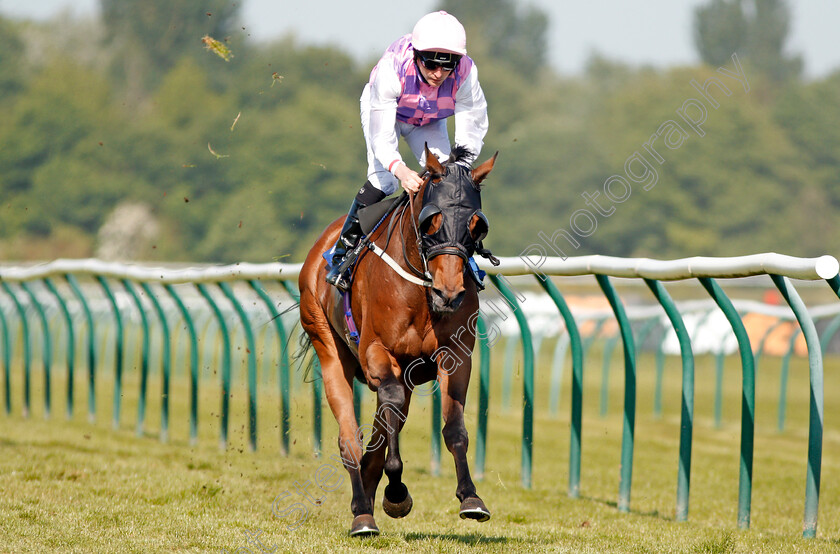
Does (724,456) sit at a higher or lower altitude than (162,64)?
lower

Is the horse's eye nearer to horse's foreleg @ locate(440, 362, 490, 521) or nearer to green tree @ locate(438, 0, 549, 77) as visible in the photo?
horse's foreleg @ locate(440, 362, 490, 521)

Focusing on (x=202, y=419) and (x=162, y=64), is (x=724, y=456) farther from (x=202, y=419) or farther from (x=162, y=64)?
(x=162, y=64)

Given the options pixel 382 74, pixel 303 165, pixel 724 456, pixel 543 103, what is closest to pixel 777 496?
pixel 724 456

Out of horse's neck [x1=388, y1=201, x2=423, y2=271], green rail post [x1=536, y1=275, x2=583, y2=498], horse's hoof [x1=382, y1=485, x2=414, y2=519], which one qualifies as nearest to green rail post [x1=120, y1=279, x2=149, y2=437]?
green rail post [x1=536, y1=275, x2=583, y2=498]

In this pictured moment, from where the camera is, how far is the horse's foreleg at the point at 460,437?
439 cm

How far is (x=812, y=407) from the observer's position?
16.7ft

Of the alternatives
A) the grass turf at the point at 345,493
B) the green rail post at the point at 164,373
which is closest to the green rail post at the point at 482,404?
the grass turf at the point at 345,493

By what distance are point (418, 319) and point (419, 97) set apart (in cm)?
113

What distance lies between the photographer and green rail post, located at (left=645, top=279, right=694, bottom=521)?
5.68m

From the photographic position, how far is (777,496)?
7.20 m

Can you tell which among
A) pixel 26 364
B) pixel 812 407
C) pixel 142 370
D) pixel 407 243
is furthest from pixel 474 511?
pixel 26 364

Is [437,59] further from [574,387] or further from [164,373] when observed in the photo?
[164,373]

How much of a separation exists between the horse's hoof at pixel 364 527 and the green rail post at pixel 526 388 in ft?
5.71

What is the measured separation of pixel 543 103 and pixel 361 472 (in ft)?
206
